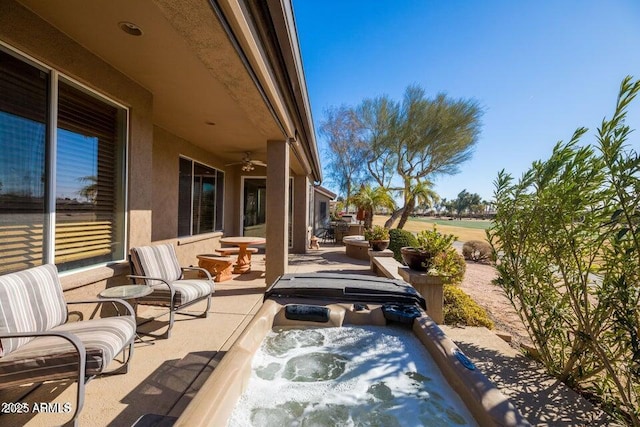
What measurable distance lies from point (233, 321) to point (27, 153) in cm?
265

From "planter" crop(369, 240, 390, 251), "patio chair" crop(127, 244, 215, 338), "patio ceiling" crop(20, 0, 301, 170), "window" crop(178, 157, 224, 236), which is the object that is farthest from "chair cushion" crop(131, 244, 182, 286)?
"planter" crop(369, 240, 390, 251)

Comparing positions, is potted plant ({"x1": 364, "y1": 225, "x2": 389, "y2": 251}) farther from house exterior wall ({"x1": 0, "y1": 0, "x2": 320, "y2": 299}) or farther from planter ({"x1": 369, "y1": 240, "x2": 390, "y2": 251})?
house exterior wall ({"x1": 0, "y1": 0, "x2": 320, "y2": 299})

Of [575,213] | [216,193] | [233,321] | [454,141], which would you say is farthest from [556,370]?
[454,141]

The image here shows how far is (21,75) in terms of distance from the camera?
2447 mm

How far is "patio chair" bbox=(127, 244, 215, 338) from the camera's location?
324cm

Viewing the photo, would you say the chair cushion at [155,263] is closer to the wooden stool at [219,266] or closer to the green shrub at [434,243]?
the wooden stool at [219,266]

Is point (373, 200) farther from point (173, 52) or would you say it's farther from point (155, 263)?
point (173, 52)

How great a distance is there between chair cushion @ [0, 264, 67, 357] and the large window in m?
0.36

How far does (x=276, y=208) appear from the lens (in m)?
4.95

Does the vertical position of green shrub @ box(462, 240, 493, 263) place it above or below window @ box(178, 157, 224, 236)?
below

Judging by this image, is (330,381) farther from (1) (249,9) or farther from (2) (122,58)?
(2) (122,58)

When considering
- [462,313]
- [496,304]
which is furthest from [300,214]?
[462,313]

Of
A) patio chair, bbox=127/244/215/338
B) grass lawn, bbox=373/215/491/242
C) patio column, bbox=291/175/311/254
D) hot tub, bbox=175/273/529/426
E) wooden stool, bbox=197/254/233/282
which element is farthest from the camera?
grass lawn, bbox=373/215/491/242

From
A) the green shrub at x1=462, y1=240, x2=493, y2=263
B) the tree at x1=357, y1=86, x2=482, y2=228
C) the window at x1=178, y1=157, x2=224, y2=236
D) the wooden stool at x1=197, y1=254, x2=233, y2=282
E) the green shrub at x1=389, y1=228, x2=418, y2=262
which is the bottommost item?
the green shrub at x1=462, y1=240, x2=493, y2=263
